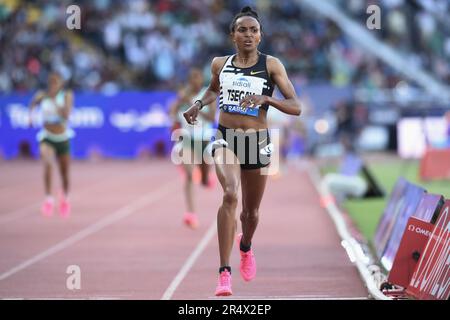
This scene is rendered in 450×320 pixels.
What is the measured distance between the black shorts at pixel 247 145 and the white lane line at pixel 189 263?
1.41 meters

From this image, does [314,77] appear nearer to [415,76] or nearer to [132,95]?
[415,76]

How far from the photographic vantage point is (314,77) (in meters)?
31.4

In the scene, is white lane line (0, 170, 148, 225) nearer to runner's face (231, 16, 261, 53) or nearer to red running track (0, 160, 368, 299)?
red running track (0, 160, 368, 299)

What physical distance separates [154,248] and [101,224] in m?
2.99

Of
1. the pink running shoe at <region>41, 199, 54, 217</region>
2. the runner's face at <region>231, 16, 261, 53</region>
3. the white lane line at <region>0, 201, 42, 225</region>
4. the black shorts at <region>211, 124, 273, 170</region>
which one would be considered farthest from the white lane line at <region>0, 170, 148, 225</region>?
the runner's face at <region>231, 16, 261, 53</region>

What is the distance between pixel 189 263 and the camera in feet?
37.7

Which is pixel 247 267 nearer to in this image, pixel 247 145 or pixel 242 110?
pixel 247 145

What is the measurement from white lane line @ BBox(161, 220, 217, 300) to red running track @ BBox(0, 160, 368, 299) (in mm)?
11

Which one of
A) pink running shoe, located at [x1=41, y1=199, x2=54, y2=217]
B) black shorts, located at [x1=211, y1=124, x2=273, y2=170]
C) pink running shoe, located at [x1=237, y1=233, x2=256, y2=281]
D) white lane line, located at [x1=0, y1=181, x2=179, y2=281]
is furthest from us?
pink running shoe, located at [x1=41, y1=199, x2=54, y2=217]

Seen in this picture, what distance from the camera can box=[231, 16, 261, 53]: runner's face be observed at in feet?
28.3

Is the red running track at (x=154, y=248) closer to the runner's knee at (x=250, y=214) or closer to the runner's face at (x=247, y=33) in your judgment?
the runner's knee at (x=250, y=214)

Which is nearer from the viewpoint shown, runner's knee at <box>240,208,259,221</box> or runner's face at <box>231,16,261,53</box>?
runner's face at <box>231,16,261,53</box>

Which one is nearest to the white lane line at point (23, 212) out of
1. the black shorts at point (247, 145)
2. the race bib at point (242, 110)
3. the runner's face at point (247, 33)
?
the black shorts at point (247, 145)

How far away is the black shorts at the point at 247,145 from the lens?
28.7ft
